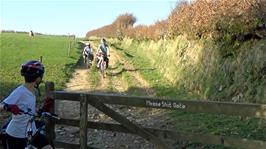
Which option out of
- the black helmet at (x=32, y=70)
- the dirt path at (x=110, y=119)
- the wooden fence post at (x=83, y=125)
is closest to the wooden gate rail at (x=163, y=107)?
the wooden fence post at (x=83, y=125)

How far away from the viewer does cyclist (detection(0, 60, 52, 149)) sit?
6.04 metres

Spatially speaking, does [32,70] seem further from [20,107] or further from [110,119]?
[110,119]

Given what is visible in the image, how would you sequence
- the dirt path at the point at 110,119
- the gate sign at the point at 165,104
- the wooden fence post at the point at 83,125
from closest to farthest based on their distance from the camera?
the gate sign at the point at 165,104 < the wooden fence post at the point at 83,125 < the dirt path at the point at 110,119

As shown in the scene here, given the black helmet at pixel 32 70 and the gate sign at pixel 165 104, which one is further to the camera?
the gate sign at pixel 165 104

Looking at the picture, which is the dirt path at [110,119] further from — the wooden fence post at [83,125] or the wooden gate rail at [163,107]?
the wooden gate rail at [163,107]

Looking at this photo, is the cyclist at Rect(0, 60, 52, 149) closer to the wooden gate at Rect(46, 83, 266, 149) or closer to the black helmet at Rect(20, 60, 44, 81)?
the black helmet at Rect(20, 60, 44, 81)

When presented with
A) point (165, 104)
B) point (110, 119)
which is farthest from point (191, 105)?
point (110, 119)

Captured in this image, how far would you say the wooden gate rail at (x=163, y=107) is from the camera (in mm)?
6551

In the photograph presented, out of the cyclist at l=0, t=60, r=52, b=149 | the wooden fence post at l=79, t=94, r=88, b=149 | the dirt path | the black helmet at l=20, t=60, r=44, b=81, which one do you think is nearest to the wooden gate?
the wooden fence post at l=79, t=94, r=88, b=149

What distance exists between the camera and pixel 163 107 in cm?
727

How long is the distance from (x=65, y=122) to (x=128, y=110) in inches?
Result: 284

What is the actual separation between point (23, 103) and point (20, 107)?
69 millimetres

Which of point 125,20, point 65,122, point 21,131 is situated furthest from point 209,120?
point 125,20

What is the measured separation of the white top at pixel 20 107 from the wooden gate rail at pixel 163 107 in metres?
1.71
